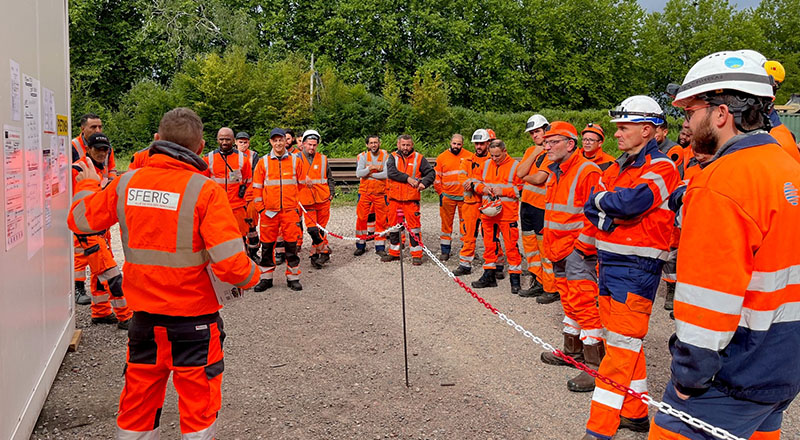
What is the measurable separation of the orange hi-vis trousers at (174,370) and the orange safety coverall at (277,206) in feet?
17.5

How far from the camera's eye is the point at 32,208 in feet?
15.0

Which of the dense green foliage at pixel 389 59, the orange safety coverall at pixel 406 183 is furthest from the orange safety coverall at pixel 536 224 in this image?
the dense green foliage at pixel 389 59

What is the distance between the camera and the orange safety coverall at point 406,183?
10.9 m

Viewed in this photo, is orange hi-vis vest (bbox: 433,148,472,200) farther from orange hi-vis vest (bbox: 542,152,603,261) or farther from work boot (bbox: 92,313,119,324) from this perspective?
work boot (bbox: 92,313,119,324)

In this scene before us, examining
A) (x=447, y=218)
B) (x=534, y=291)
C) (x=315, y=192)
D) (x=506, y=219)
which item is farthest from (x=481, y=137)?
(x=315, y=192)

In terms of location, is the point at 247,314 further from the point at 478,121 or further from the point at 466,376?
the point at 478,121

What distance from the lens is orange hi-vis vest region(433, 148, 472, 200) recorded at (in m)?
10.8

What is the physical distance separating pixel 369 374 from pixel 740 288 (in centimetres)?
407

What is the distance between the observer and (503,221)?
31.0 feet

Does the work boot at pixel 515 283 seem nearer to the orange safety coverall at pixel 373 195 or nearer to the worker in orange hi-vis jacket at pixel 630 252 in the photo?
the orange safety coverall at pixel 373 195

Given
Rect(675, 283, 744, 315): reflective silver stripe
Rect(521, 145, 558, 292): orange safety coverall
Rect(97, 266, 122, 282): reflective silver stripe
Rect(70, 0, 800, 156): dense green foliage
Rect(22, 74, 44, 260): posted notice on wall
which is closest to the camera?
Rect(675, 283, 744, 315): reflective silver stripe

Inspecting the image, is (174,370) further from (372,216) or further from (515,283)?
(372,216)

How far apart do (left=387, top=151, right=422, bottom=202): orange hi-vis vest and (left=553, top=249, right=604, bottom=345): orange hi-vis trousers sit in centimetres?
554

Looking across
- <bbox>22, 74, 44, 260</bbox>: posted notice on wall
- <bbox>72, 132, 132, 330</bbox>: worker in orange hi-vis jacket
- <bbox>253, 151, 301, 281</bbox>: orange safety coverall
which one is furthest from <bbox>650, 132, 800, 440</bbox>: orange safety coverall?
<bbox>253, 151, 301, 281</bbox>: orange safety coverall
